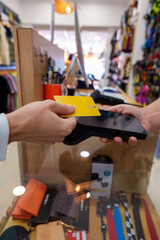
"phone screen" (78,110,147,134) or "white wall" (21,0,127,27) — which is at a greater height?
"white wall" (21,0,127,27)

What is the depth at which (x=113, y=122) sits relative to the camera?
454 millimetres

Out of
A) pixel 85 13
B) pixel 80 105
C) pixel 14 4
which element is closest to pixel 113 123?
pixel 80 105

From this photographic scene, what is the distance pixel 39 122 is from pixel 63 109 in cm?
8

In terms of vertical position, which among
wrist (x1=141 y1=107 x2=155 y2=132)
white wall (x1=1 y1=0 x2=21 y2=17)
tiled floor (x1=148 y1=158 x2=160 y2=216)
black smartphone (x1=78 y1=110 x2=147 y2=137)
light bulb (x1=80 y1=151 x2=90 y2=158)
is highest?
white wall (x1=1 y1=0 x2=21 y2=17)

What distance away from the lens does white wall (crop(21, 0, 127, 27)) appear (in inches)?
127

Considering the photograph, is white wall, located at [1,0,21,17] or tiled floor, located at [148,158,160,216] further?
white wall, located at [1,0,21,17]

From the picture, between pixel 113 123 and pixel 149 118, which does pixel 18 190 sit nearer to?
pixel 113 123

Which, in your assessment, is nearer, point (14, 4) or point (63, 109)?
point (63, 109)

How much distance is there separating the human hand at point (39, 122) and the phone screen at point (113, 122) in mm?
50

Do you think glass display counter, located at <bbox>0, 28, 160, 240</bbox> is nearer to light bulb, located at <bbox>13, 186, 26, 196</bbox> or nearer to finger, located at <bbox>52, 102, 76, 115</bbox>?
light bulb, located at <bbox>13, 186, 26, 196</bbox>

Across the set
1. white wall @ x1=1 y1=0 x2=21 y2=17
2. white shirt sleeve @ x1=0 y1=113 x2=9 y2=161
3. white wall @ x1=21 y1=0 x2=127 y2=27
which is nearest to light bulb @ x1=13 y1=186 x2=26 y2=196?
white shirt sleeve @ x1=0 y1=113 x2=9 y2=161

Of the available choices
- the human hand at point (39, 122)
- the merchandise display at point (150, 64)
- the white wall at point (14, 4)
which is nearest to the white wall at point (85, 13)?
the white wall at point (14, 4)

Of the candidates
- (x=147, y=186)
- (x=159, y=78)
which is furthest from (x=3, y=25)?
(x=147, y=186)

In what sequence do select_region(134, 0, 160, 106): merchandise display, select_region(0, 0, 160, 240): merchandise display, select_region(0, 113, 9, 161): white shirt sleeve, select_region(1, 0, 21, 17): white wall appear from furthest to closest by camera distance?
select_region(1, 0, 21, 17): white wall → select_region(134, 0, 160, 106): merchandise display → select_region(0, 0, 160, 240): merchandise display → select_region(0, 113, 9, 161): white shirt sleeve
